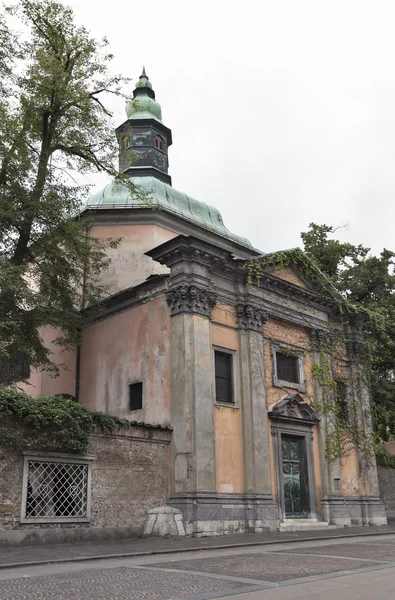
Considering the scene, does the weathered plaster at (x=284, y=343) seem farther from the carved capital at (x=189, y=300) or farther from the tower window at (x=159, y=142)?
the tower window at (x=159, y=142)

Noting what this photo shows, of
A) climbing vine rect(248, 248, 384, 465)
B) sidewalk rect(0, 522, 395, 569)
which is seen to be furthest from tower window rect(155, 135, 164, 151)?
sidewalk rect(0, 522, 395, 569)

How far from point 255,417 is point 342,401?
609 cm

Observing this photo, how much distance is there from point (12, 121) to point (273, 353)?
1077 centimetres

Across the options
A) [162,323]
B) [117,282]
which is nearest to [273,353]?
[162,323]

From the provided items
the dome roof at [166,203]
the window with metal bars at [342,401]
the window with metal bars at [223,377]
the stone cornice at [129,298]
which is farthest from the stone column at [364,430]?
the stone cornice at [129,298]

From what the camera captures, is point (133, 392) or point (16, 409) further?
point (133, 392)

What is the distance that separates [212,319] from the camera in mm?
17906

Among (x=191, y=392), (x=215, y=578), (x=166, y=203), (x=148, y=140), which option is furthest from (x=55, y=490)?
(x=148, y=140)

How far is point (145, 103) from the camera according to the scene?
2964 centimetres

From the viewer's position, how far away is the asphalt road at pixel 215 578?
6.17 metres

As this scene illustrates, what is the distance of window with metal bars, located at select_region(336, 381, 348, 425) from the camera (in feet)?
72.6

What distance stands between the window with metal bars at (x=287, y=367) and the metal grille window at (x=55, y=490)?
8060mm

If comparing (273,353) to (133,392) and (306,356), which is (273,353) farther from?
(133,392)

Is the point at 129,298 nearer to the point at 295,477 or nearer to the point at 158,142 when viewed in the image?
the point at 295,477
